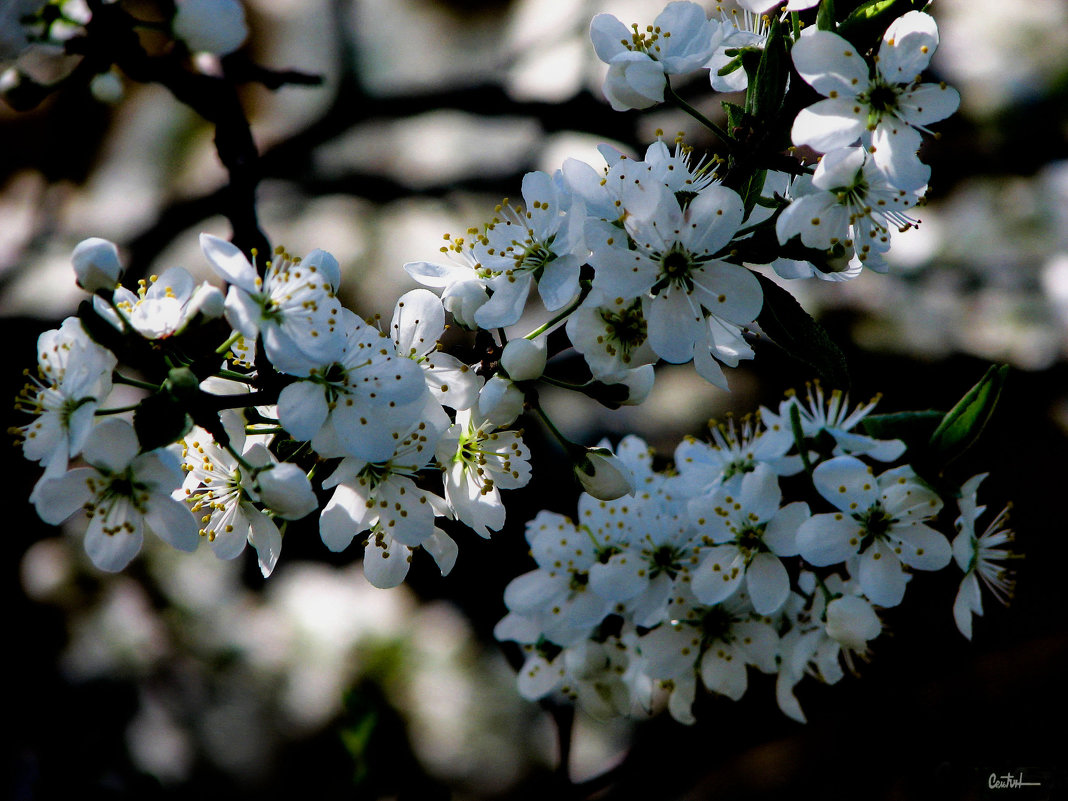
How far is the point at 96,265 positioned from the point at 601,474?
49 cm

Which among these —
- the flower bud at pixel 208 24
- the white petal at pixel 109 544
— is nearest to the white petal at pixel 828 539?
the white petal at pixel 109 544

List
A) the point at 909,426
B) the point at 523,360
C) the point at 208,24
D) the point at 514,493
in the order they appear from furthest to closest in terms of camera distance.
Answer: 1. the point at 514,493
2. the point at 208,24
3. the point at 909,426
4. the point at 523,360

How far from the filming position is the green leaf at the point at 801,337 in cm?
75

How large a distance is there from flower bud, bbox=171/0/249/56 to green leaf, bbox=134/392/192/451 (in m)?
0.53

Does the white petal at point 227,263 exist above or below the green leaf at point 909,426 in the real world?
above

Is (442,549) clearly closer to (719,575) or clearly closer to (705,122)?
(719,575)

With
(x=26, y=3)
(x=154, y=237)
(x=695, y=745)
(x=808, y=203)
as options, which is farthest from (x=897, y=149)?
(x=154, y=237)

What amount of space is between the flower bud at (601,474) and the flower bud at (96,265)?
1.50ft

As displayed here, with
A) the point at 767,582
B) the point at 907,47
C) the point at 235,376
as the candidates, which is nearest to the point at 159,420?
the point at 235,376

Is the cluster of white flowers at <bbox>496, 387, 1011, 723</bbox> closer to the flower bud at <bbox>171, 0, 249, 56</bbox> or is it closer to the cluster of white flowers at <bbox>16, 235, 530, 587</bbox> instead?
the cluster of white flowers at <bbox>16, 235, 530, 587</bbox>

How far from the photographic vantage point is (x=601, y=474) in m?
0.79

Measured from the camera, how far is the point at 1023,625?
163 cm

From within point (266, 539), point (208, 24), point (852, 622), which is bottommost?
point (852, 622)

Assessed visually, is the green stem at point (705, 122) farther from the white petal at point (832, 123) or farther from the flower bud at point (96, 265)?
the flower bud at point (96, 265)
